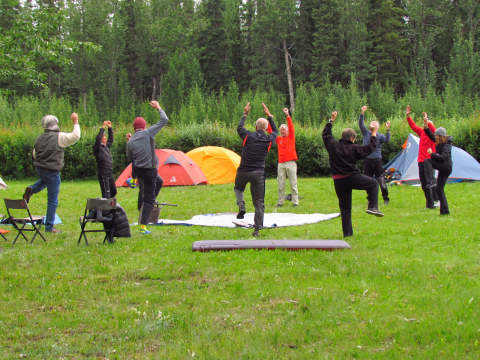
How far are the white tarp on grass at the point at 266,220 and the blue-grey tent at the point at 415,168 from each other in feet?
25.4

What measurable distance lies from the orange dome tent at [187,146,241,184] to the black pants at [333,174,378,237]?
12.2 meters

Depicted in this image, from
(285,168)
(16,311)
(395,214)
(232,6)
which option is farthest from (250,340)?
(232,6)

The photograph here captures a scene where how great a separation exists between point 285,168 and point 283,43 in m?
39.2

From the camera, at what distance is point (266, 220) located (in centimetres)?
1093

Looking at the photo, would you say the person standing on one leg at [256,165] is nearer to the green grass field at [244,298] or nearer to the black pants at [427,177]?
the green grass field at [244,298]

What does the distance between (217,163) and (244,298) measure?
615 inches

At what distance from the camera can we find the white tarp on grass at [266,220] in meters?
10.3

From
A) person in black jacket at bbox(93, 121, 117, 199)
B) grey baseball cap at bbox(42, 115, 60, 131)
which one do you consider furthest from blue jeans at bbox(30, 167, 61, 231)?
person in black jacket at bbox(93, 121, 117, 199)

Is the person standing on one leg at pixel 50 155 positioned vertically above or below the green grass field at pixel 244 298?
above

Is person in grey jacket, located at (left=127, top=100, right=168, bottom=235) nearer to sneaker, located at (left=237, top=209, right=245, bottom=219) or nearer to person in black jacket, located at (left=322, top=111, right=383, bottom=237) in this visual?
sneaker, located at (left=237, top=209, right=245, bottom=219)

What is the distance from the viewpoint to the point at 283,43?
50281mm

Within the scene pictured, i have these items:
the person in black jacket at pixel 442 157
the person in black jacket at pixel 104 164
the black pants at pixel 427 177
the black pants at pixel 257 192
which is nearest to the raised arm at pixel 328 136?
the black pants at pixel 257 192

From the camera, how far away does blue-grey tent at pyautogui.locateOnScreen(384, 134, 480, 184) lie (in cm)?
1778

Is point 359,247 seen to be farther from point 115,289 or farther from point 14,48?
point 14,48
